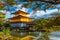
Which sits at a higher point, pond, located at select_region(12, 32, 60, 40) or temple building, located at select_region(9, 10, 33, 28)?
temple building, located at select_region(9, 10, 33, 28)

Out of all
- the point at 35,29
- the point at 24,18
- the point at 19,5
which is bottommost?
→ the point at 35,29

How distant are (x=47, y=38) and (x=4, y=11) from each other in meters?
0.57

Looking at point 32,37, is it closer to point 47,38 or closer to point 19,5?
point 47,38

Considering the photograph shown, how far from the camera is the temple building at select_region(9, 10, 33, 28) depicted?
6.45 ft

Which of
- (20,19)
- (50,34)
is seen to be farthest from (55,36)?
(20,19)

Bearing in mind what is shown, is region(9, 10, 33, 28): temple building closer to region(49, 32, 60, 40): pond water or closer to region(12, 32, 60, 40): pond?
region(12, 32, 60, 40): pond

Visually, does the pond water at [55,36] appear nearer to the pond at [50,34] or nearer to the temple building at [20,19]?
the pond at [50,34]

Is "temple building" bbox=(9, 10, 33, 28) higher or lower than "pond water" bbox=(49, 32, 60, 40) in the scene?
higher

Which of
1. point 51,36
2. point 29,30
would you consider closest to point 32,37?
point 29,30

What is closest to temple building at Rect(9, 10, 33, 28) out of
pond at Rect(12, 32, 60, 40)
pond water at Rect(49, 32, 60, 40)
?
pond at Rect(12, 32, 60, 40)

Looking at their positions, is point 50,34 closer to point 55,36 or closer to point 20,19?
point 55,36

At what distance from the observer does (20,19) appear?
1.99 meters

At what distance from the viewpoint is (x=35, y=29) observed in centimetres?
196

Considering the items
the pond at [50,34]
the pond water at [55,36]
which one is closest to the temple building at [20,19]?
the pond at [50,34]
